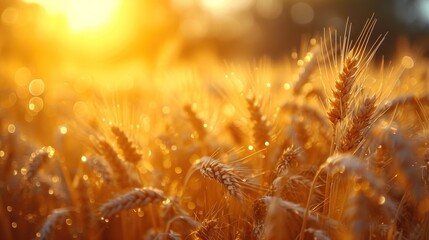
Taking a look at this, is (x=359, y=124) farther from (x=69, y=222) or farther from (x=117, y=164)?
(x=69, y=222)

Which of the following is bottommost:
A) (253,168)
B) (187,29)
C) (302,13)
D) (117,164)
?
(253,168)

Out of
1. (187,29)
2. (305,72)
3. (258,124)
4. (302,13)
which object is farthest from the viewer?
(302,13)

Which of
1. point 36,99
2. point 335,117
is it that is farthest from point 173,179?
point 36,99

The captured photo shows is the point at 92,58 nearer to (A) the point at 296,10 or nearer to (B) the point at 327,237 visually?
(A) the point at 296,10

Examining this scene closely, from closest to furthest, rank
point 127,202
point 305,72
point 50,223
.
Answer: point 127,202, point 50,223, point 305,72

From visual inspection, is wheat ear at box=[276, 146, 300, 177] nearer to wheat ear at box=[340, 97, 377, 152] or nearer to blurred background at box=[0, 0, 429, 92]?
wheat ear at box=[340, 97, 377, 152]

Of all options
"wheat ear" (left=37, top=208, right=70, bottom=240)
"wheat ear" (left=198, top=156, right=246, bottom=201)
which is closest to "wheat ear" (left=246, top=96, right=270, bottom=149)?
"wheat ear" (left=198, top=156, right=246, bottom=201)

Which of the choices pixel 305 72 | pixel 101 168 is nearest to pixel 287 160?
pixel 101 168
